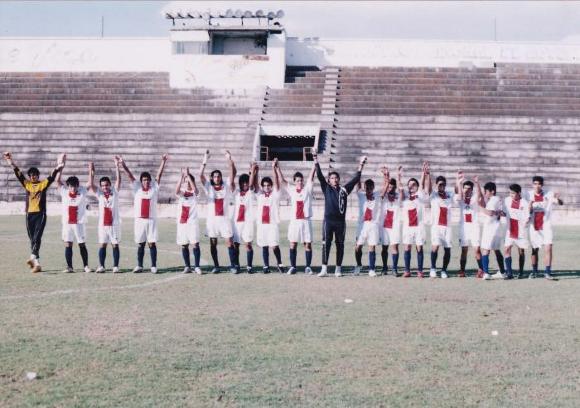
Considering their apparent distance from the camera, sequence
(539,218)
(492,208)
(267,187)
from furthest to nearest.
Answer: (267,187) < (492,208) < (539,218)

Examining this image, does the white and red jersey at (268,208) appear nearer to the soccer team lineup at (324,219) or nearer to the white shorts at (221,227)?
the soccer team lineup at (324,219)

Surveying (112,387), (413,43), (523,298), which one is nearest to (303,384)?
(112,387)

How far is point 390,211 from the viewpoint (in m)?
14.4

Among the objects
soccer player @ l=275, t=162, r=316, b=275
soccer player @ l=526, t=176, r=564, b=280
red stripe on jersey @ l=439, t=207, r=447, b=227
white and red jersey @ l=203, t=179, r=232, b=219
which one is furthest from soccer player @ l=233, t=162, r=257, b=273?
soccer player @ l=526, t=176, r=564, b=280

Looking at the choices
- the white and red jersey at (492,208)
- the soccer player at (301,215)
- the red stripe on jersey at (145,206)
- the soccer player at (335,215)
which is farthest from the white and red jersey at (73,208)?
the white and red jersey at (492,208)

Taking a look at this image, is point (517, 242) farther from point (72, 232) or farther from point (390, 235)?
point (72, 232)

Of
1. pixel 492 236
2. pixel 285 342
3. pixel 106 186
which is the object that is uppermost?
pixel 106 186

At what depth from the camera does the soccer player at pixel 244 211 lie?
47.0 feet

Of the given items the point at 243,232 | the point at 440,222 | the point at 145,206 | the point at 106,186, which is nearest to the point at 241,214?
the point at 243,232

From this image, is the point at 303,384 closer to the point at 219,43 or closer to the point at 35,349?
the point at 35,349

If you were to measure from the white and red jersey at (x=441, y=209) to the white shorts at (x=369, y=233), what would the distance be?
1.13 meters

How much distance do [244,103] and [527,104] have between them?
14.2 m

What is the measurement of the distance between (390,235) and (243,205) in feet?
9.83

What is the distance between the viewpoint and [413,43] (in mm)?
40312
